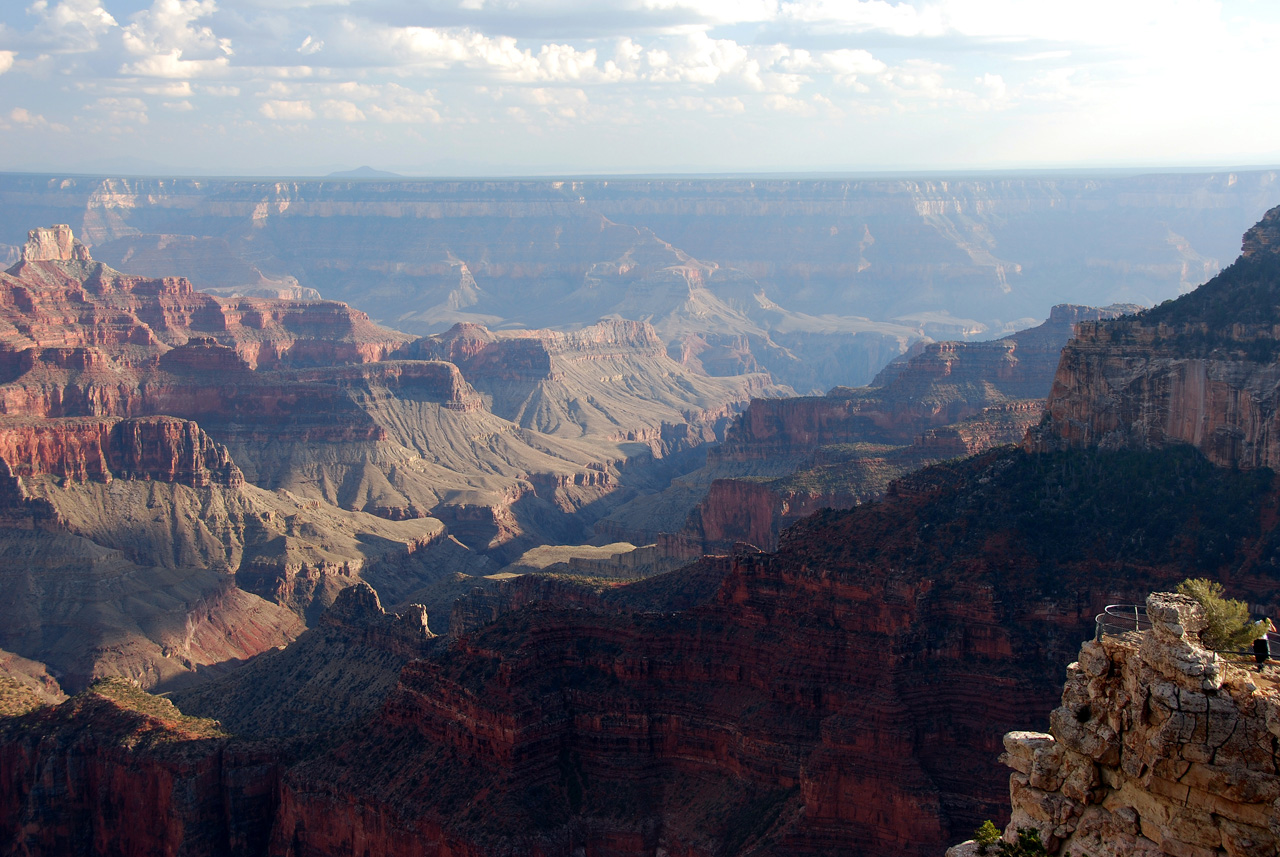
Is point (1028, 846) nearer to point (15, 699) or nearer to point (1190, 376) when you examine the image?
point (1190, 376)

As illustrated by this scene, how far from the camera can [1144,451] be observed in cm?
6319

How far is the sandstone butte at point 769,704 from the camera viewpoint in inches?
2090

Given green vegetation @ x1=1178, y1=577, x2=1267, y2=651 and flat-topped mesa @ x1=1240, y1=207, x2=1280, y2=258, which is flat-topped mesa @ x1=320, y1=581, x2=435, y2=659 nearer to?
flat-topped mesa @ x1=1240, y1=207, x2=1280, y2=258

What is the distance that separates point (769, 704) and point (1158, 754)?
38.0 m

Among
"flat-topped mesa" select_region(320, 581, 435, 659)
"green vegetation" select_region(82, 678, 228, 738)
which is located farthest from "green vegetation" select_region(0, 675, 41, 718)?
"flat-topped mesa" select_region(320, 581, 435, 659)

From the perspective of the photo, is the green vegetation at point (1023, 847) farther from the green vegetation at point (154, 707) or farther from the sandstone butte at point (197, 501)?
the sandstone butte at point (197, 501)

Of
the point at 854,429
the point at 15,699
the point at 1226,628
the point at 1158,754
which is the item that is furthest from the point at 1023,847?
the point at 854,429

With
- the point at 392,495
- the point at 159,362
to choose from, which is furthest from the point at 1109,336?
the point at 159,362

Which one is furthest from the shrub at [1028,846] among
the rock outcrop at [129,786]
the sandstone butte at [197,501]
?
the sandstone butte at [197,501]

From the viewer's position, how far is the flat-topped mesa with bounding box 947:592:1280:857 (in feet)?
64.1

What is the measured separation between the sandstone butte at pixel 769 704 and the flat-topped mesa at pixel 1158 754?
30.0 m

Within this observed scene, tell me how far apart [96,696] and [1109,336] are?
55461mm

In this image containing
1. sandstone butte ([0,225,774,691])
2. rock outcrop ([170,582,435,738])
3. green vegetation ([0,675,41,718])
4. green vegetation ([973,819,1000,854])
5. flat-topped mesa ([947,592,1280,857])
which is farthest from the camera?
sandstone butte ([0,225,774,691])

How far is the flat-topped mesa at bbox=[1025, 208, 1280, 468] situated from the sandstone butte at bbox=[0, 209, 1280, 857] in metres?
0.64
